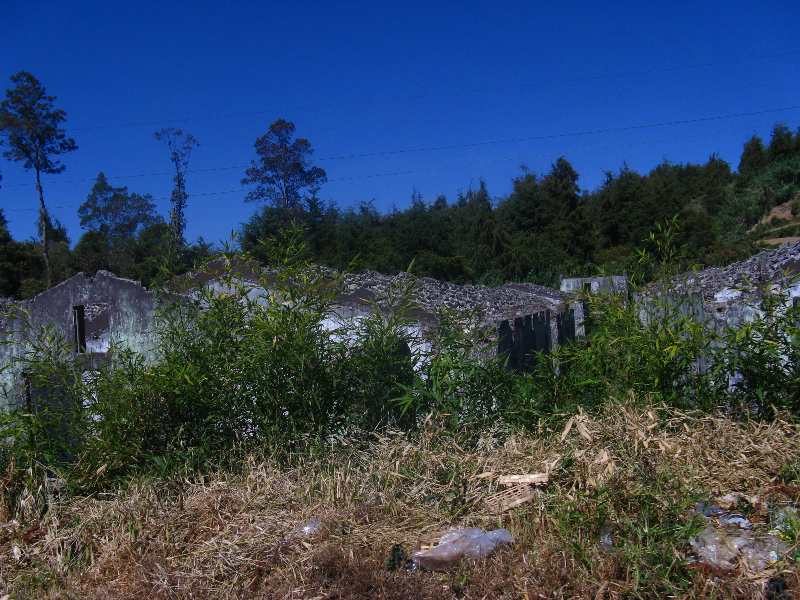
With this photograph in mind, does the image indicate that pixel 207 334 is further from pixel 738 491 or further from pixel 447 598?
pixel 738 491

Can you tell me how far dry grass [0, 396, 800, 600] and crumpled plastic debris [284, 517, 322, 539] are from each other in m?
0.05

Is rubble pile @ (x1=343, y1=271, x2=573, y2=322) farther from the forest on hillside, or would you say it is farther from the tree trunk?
the tree trunk

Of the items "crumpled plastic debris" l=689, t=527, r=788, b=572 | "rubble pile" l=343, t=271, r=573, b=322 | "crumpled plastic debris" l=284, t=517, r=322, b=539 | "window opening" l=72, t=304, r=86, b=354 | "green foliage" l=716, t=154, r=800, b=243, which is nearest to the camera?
"crumpled plastic debris" l=689, t=527, r=788, b=572

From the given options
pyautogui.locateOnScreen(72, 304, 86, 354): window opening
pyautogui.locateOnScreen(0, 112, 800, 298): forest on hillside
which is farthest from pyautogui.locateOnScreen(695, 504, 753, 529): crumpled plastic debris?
pyautogui.locateOnScreen(0, 112, 800, 298): forest on hillside

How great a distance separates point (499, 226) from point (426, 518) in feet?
78.2

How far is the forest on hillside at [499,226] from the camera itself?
23078 mm

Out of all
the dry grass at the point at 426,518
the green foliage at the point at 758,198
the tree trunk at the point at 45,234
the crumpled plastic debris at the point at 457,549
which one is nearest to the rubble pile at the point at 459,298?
the dry grass at the point at 426,518

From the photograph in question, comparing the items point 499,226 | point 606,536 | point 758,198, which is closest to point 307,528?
point 606,536

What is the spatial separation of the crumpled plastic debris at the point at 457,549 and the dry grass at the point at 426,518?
6cm

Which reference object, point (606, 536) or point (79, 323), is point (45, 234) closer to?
point (79, 323)

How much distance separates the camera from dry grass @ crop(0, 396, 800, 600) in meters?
2.40

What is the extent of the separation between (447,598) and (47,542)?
2.09m

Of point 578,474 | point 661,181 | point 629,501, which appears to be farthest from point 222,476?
point 661,181

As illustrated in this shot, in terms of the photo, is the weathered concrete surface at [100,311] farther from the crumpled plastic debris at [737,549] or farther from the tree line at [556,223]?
the tree line at [556,223]
